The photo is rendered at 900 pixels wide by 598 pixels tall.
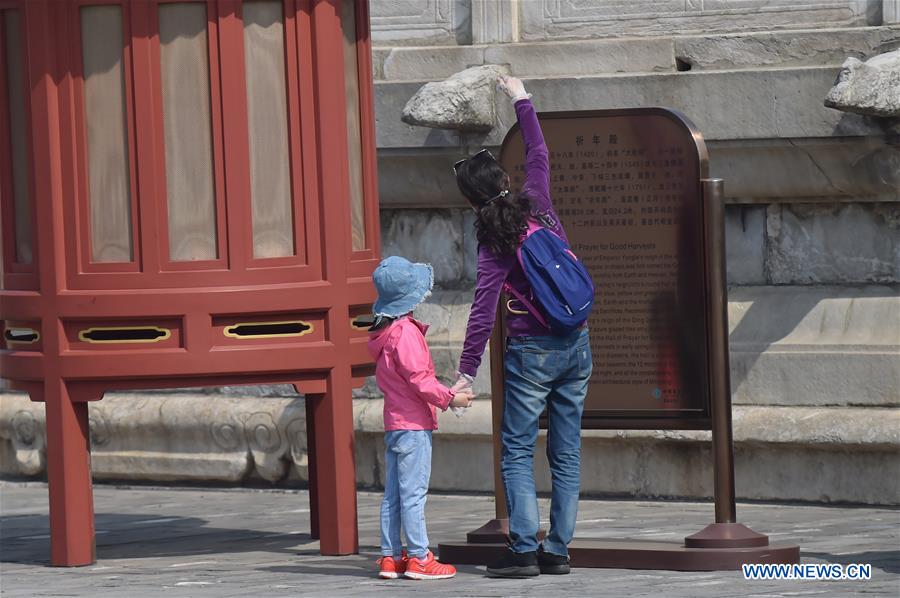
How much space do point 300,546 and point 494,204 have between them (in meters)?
2.22

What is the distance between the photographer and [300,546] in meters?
8.17

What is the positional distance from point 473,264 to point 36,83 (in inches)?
124

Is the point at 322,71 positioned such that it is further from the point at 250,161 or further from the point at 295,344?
the point at 295,344

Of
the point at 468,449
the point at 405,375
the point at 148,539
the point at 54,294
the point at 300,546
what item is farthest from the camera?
the point at 468,449

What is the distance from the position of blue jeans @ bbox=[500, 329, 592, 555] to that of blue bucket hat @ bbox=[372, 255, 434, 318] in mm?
437

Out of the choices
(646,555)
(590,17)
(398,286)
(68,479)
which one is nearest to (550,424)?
(646,555)

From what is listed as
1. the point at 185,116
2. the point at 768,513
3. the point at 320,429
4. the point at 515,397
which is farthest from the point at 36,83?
the point at 768,513

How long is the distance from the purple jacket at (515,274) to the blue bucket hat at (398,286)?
0.30m

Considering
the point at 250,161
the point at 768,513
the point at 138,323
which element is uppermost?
the point at 250,161

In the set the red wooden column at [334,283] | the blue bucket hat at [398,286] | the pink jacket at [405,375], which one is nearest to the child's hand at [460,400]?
the pink jacket at [405,375]

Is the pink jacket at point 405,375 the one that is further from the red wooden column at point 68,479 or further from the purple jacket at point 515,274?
the red wooden column at point 68,479

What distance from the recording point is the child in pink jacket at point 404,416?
6918mm

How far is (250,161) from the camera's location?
7645 millimetres

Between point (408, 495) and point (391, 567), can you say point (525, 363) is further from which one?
point (391, 567)
